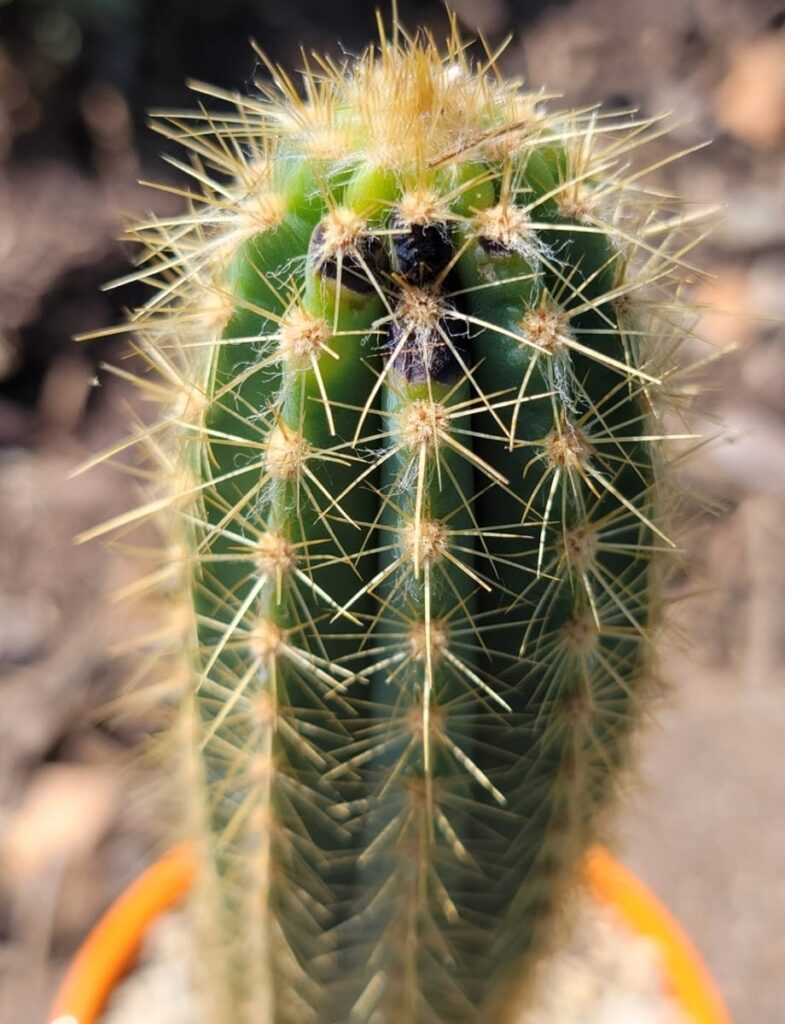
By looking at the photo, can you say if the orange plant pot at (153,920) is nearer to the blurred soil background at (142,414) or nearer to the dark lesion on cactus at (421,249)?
the blurred soil background at (142,414)

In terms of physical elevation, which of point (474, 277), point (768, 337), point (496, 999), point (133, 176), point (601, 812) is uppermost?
point (133, 176)

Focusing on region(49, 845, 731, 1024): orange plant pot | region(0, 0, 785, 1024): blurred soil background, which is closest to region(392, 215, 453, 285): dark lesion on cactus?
region(49, 845, 731, 1024): orange plant pot

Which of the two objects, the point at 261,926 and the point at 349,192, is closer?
the point at 349,192

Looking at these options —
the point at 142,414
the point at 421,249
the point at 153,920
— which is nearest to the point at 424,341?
the point at 421,249

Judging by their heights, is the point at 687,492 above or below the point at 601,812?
above

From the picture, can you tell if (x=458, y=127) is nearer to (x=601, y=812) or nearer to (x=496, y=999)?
(x=601, y=812)

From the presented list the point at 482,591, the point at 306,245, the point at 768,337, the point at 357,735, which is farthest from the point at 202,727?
the point at 768,337

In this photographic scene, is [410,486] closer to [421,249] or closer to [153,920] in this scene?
[421,249]
